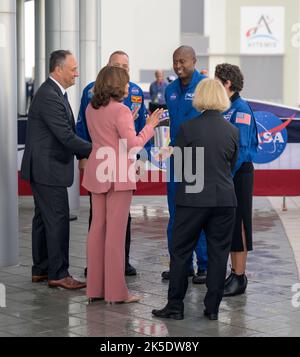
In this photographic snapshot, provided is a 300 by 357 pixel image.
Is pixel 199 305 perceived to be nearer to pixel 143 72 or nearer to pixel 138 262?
pixel 138 262

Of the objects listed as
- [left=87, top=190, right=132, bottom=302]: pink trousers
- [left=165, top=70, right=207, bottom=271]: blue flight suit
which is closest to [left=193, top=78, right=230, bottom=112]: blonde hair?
[left=87, top=190, right=132, bottom=302]: pink trousers

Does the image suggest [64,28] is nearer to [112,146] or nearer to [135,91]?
[135,91]

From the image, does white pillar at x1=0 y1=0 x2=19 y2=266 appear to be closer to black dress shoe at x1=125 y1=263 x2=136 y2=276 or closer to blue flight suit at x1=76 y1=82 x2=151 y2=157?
blue flight suit at x1=76 y1=82 x2=151 y2=157

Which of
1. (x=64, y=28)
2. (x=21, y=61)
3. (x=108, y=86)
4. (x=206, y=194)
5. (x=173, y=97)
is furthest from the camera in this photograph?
(x=21, y=61)

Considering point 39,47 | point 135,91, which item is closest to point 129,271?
point 135,91

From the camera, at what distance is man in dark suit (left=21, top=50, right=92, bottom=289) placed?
285 inches

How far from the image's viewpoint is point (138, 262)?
28.5ft

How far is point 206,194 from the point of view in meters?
6.24

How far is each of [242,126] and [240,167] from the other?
36 cm

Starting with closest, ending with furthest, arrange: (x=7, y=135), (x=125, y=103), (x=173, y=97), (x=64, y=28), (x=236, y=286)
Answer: (x=236, y=286)
(x=173, y=97)
(x=125, y=103)
(x=7, y=135)
(x=64, y=28)

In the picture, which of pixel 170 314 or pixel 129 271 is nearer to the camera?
pixel 170 314

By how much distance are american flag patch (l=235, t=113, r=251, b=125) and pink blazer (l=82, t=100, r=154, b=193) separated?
2.49 ft
